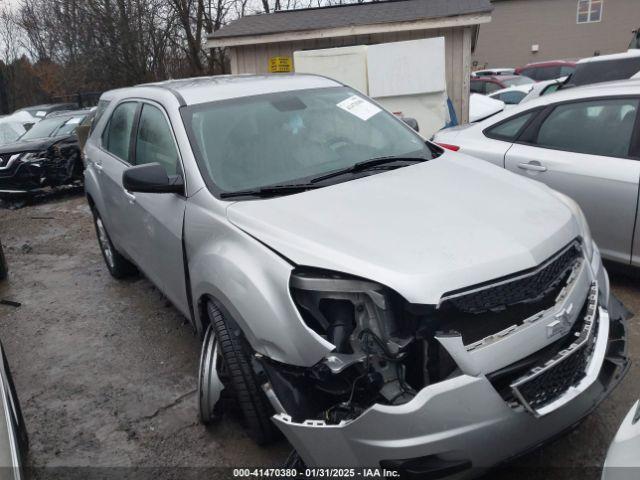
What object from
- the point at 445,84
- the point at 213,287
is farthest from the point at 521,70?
the point at 213,287

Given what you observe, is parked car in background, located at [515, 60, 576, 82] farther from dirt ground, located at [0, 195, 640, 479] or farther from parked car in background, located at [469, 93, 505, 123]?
dirt ground, located at [0, 195, 640, 479]

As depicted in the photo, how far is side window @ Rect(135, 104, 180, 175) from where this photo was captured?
325 cm

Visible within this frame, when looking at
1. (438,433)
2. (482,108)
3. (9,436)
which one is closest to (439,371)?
(438,433)

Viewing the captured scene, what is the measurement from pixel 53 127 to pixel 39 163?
4.72 ft

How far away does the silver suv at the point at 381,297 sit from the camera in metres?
1.97

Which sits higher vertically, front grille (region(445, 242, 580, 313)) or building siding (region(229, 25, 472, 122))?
building siding (region(229, 25, 472, 122))

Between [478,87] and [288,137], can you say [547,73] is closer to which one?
[478,87]

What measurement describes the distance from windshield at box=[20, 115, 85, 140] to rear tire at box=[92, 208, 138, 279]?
6.22 meters

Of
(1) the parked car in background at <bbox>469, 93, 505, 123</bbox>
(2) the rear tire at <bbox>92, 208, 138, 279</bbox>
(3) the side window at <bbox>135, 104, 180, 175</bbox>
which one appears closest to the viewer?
(3) the side window at <bbox>135, 104, 180, 175</bbox>

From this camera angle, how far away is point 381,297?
208cm

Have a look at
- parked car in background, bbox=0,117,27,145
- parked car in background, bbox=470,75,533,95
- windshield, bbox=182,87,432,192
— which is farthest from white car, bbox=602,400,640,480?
parked car in background, bbox=470,75,533,95

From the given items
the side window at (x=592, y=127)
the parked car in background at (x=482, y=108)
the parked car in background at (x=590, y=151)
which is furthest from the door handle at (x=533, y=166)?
the parked car in background at (x=482, y=108)

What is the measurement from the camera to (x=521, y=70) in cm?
2145

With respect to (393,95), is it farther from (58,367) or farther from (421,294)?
(421,294)
